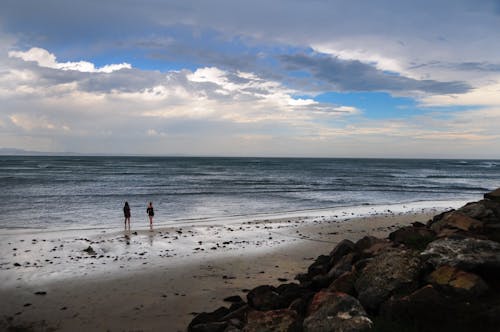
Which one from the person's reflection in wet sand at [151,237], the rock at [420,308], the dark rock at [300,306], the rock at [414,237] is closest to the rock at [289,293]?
the dark rock at [300,306]

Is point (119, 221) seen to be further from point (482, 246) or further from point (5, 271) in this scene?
point (482, 246)

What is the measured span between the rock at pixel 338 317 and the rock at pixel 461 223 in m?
5.38

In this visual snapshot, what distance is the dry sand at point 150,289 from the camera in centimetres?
910

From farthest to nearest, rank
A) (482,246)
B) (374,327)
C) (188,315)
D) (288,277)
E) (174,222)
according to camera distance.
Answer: (174,222) → (288,277) → (188,315) → (482,246) → (374,327)

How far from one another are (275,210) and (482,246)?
22.7m

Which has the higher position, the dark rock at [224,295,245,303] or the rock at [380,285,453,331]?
the rock at [380,285,453,331]

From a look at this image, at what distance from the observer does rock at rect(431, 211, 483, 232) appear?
10398 millimetres

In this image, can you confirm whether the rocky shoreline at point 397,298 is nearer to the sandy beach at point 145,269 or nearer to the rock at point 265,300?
the rock at point 265,300

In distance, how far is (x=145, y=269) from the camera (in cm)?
1333

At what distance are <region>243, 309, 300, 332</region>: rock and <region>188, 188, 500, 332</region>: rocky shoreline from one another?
0.02 metres

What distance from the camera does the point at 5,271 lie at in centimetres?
1314

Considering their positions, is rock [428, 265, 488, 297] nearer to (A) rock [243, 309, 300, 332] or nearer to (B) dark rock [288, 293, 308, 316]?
(B) dark rock [288, 293, 308, 316]

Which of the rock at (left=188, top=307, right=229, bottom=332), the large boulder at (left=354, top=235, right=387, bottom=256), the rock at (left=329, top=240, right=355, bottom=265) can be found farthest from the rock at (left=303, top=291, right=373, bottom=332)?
the large boulder at (left=354, top=235, right=387, bottom=256)

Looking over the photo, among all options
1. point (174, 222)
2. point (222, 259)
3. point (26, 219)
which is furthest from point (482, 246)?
point (26, 219)
